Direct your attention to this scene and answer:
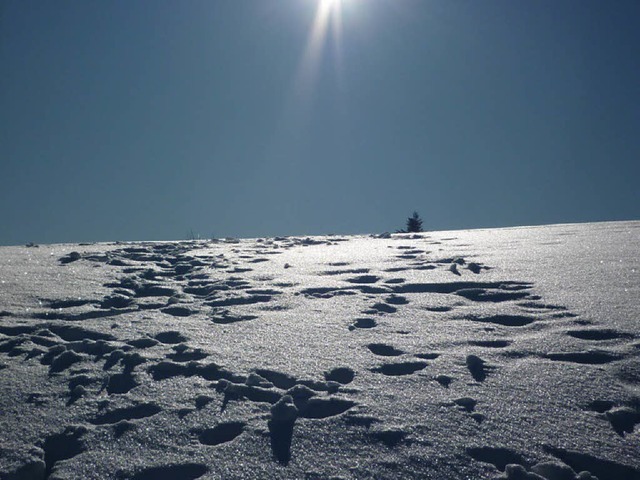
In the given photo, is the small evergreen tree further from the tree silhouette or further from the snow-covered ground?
the snow-covered ground

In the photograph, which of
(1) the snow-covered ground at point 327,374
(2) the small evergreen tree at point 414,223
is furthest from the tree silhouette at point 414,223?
(1) the snow-covered ground at point 327,374

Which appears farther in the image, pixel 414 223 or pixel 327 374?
pixel 414 223

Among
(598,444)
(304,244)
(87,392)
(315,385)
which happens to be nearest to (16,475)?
(87,392)

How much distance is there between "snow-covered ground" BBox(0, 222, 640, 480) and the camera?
79.8 inches

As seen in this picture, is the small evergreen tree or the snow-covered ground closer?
the snow-covered ground

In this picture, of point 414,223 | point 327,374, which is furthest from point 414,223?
point 327,374

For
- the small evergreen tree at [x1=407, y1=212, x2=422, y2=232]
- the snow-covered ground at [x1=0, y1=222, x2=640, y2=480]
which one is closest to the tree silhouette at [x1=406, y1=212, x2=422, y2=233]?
the small evergreen tree at [x1=407, y1=212, x2=422, y2=232]

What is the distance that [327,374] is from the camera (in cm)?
266

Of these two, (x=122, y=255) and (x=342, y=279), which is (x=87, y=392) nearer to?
(x=342, y=279)

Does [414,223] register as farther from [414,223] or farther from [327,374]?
[327,374]

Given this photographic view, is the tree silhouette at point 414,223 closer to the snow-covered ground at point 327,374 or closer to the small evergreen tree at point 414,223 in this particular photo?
the small evergreen tree at point 414,223

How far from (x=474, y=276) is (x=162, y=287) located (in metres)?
2.72

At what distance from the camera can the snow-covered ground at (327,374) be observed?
2.03 metres

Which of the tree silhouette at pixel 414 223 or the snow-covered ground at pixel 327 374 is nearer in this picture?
the snow-covered ground at pixel 327 374
